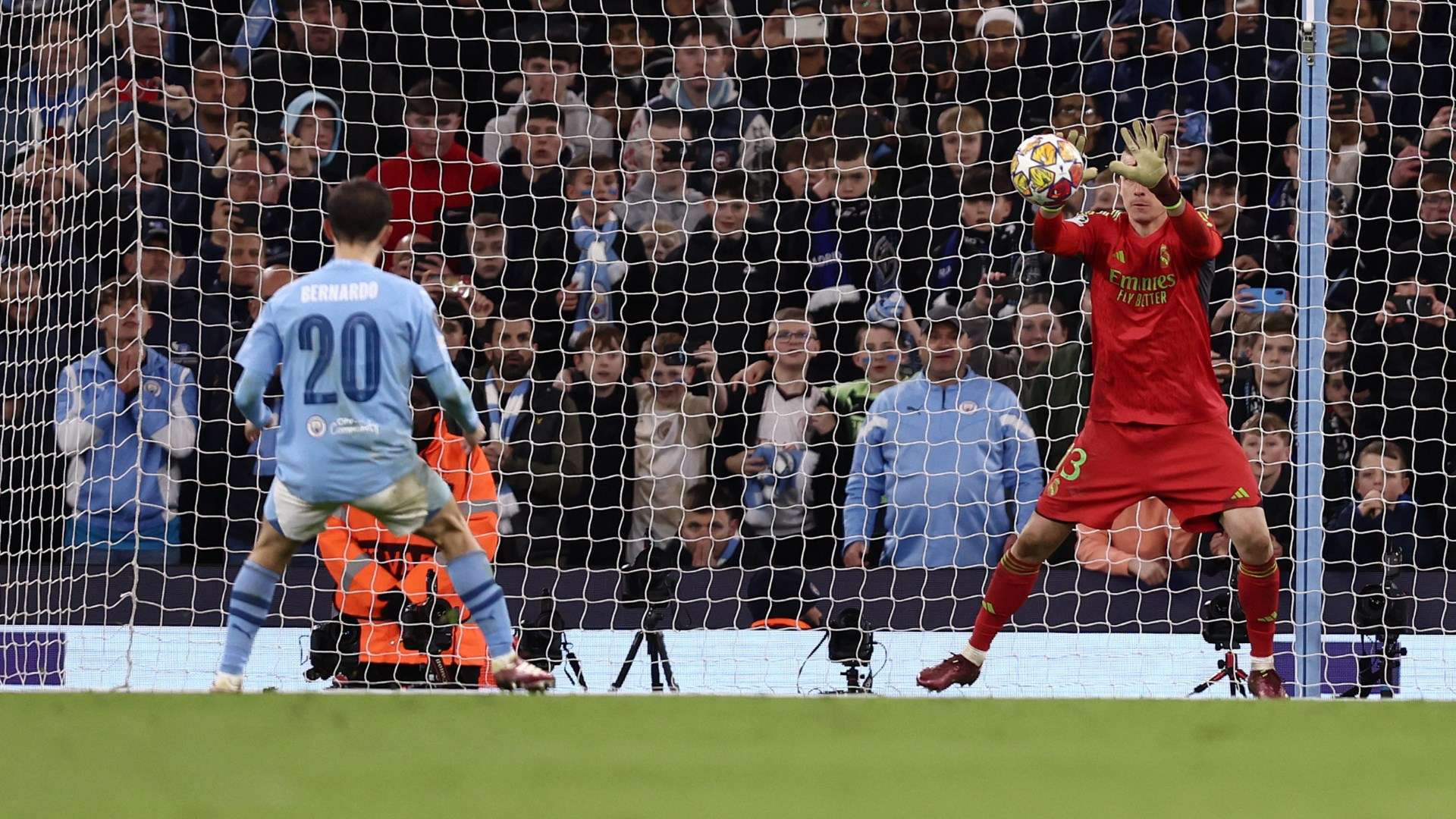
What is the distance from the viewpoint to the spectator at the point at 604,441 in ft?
24.5

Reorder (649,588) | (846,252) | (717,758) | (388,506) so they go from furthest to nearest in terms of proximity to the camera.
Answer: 1. (846,252)
2. (649,588)
3. (388,506)
4. (717,758)

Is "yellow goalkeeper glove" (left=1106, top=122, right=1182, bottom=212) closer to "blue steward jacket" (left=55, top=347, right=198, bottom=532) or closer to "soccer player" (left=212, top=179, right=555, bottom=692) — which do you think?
"soccer player" (left=212, top=179, right=555, bottom=692)

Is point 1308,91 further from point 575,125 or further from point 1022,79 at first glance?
point 575,125

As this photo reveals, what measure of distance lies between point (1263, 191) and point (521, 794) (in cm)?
559

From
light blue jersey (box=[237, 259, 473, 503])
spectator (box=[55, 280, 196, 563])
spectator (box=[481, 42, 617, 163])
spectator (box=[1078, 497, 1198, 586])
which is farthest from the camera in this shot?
spectator (box=[481, 42, 617, 163])

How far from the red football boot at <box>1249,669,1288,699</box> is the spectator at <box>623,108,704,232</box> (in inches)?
135

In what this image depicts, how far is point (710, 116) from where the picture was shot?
325 inches

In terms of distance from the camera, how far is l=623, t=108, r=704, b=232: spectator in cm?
807

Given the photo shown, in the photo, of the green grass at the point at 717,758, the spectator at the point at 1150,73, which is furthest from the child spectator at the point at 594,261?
the green grass at the point at 717,758

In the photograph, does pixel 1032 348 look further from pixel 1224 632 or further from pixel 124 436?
pixel 124 436

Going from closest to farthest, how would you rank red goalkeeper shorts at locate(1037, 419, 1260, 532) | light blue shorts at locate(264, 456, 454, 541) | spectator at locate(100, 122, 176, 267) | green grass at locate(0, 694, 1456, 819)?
green grass at locate(0, 694, 1456, 819) < light blue shorts at locate(264, 456, 454, 541) < red goalkeeper shorts at locate(1037, 419, 1260, 532) < spectator at locate(100, 122, 176, 267)

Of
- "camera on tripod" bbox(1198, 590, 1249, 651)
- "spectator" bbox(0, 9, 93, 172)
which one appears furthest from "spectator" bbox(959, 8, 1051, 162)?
"spectator" bbox(0, 9, 93, 172)

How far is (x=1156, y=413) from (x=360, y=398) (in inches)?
93.4

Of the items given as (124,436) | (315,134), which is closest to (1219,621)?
(124,436)
